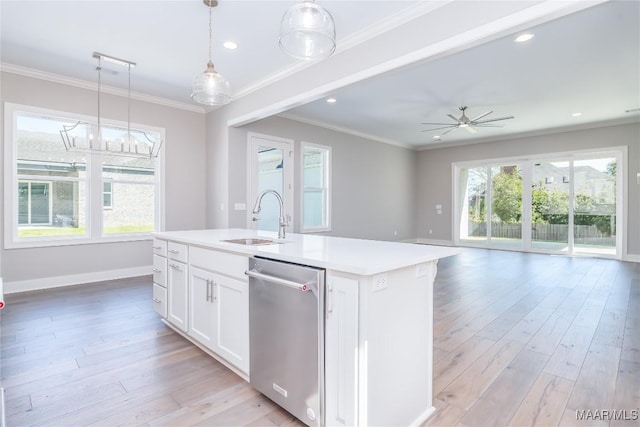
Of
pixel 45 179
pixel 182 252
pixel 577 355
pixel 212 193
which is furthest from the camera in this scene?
pixel 212 193

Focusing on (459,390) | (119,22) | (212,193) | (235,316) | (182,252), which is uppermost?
(119,22)

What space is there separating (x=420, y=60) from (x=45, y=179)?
188 inches

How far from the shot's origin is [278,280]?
169 cm

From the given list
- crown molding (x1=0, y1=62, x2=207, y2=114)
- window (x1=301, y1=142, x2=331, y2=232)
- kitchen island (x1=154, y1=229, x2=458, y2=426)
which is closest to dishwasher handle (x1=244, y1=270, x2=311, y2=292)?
kitchen island (x1=154, y1=229, x2=458, y2=426)

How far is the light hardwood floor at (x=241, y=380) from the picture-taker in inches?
69.6

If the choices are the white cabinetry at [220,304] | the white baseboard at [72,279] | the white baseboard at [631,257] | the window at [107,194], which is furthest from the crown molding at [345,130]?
the white baseboard at [631,257]

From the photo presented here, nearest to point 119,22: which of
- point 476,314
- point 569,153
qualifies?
point 476,314

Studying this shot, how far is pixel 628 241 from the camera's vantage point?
646cm

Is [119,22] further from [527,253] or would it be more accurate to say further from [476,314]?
[527,253]

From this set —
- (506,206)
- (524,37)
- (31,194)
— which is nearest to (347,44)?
(524,37)

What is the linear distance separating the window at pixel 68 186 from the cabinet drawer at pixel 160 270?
5.56ft

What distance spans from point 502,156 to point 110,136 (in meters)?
8.20

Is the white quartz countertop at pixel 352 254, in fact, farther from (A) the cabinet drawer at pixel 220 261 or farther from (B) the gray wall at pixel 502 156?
(B) the gray wall at pixel 502 156

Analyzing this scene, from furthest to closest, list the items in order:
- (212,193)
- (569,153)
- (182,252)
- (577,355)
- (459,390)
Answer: (569,153)
(212,193)
(182,252)
(577,355)
(459,390)
